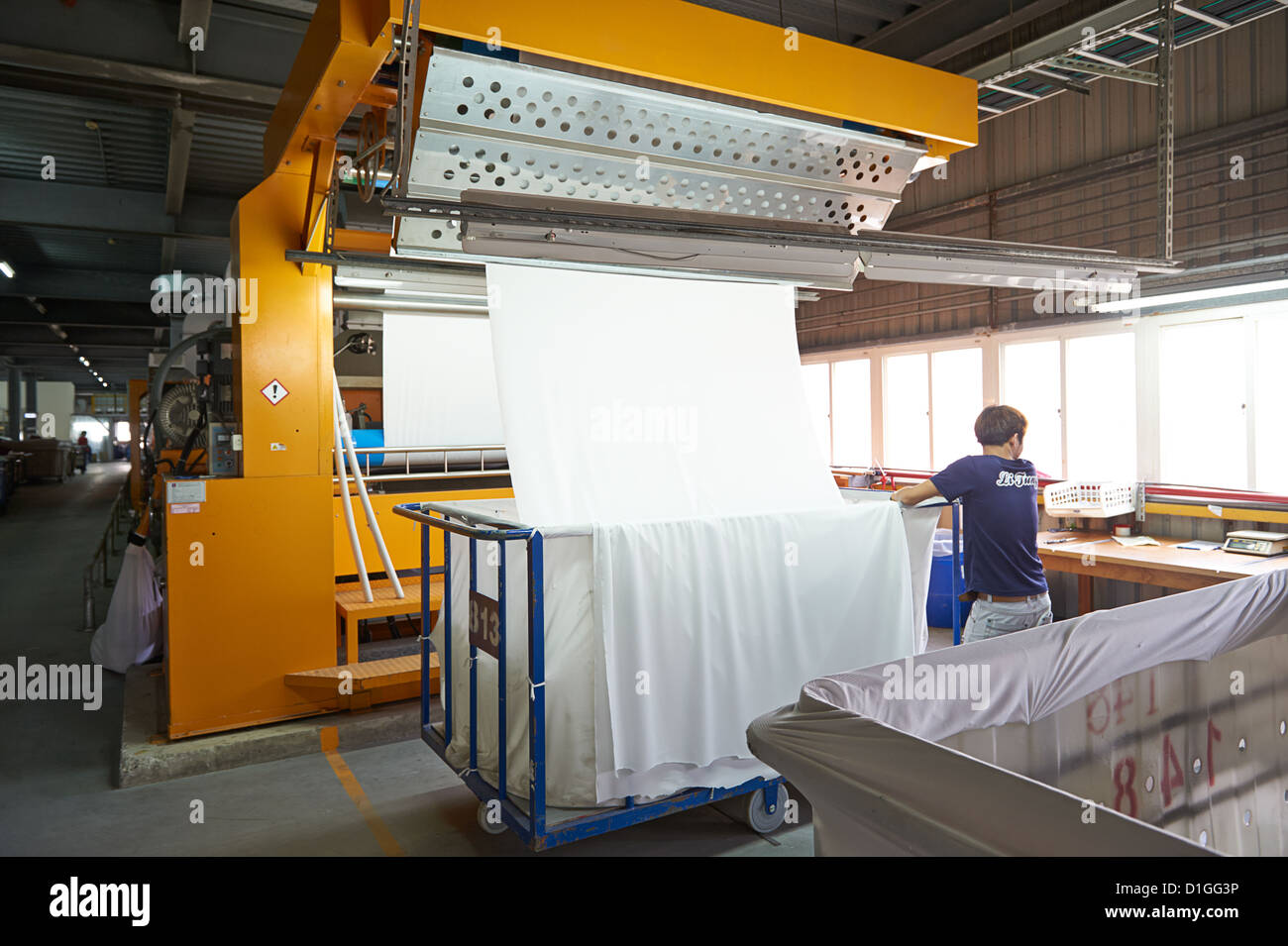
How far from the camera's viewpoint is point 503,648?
9.20 ft

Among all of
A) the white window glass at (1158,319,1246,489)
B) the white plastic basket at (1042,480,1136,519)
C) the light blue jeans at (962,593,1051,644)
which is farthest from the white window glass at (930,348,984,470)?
the light blue jeans at (962,593,1051,644)

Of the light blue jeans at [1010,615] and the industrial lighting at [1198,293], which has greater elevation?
the industrial lighting at [1198,293]

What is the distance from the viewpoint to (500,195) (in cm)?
220

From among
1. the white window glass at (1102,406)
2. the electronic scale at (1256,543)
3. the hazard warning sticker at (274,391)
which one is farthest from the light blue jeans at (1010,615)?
the white window glass at (1102,406)

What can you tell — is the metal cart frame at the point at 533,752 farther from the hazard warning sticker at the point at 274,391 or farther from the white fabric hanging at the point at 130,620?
the white fabric hanging at the point at 130,620

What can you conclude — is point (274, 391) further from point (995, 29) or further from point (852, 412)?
point (852, 412)

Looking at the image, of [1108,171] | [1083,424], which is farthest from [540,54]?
[1083,424]

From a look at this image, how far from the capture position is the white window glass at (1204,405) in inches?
265

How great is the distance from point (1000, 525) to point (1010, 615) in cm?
39

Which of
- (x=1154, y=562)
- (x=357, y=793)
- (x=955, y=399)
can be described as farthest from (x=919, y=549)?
(x=955, y=399)

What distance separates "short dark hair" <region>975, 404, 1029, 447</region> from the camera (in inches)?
134

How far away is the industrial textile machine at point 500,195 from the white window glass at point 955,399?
19.8 ft

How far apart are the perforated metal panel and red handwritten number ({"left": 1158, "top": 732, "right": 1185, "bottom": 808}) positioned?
1.87 meters
